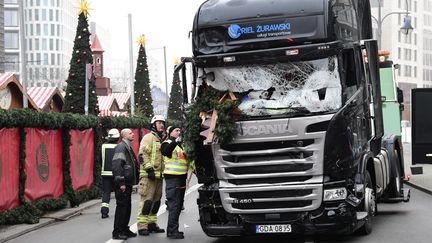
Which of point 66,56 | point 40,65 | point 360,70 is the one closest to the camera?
point 360,70

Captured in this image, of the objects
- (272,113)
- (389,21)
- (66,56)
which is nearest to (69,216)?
(272,113)

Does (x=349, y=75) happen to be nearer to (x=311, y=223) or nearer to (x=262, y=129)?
(x=262, y=129)

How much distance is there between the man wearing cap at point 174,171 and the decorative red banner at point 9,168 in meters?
3.44

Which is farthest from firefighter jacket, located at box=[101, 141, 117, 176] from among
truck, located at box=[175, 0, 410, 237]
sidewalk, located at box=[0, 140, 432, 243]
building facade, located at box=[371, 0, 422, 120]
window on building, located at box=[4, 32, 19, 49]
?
building facade, located at box=[371, 0, 422, 120]

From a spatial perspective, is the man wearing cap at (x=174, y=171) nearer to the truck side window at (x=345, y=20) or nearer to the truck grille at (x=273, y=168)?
the truck grille at (x=273, y=168)

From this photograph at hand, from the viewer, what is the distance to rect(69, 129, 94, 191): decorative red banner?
17953 millimetres

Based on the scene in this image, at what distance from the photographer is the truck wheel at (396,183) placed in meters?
14.5

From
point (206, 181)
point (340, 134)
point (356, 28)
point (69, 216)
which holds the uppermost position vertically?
point (356, 28)

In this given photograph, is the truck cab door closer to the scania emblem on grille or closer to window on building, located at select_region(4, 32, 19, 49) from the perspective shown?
the scania emblem on grille

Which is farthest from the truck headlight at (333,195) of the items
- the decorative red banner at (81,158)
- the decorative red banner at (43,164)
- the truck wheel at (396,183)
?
the decorative red banner at (81,158)

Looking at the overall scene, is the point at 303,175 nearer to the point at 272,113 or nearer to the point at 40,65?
the point at 272,113

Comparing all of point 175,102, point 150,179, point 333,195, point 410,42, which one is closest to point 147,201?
point 150,179

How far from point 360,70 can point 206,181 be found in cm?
286

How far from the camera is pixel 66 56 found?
170875 mm
